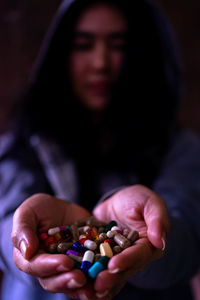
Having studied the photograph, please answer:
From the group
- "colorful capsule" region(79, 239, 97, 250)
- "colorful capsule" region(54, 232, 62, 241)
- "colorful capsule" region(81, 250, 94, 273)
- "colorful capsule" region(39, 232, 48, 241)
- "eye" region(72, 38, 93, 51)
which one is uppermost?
"eye" region(72, 38, 93, 51)

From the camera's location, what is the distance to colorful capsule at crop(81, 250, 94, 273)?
0.46 metres

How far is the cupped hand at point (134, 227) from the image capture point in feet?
1.42

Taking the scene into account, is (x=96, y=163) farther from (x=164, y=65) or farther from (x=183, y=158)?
(x=164, y=65)

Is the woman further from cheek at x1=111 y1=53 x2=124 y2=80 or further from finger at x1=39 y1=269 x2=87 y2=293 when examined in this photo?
finger at x1=39 y1=269 x2=87 y2=293

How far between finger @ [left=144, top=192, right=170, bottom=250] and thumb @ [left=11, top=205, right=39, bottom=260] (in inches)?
8.1

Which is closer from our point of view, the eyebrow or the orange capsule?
the orange capsule

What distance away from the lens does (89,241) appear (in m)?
0.56

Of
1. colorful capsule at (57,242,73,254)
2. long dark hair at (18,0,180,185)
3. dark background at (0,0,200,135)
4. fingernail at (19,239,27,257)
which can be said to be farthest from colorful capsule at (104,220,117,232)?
dark background at (0,0,200,135)

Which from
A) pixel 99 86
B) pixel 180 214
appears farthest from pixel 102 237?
pixel 99 86

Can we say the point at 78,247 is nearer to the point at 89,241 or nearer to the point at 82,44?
the point at 89,241

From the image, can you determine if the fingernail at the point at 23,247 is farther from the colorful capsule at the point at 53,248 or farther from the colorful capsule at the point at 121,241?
the colorful capsule at the point at 121,241

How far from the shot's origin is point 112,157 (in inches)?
46.1

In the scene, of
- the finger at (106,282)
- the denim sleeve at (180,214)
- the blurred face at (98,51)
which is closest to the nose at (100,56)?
the blurred face at (98,51)

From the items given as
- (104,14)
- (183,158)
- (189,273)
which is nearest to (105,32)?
(104,14)
